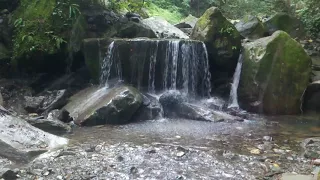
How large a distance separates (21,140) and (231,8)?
16.4 metres

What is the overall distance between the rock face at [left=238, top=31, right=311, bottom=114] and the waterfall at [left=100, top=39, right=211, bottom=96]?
1.64 metres

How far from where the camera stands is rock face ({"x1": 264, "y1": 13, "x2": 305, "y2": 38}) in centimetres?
1237

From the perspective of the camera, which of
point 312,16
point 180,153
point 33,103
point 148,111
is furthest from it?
point 312,16

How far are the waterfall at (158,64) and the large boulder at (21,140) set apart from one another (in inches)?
159

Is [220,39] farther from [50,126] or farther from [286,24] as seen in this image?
[50,126]

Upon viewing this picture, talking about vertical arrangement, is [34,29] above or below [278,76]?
above

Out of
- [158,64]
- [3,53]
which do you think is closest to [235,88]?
[158,64]

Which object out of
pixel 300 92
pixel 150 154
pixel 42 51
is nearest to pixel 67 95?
pixel 42 51

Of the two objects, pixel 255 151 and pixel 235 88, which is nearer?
pixel 255 151

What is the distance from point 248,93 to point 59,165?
6.15 meters

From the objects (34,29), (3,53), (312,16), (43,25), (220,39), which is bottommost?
(3,53)

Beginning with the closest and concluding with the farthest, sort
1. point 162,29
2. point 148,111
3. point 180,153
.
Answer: point 180,153, point 148,111, point 162,29

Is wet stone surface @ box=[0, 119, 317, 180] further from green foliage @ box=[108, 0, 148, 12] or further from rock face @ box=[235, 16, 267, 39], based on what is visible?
green foliage @ box=[108, 0, 148, 12]

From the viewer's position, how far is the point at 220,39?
1059cm
